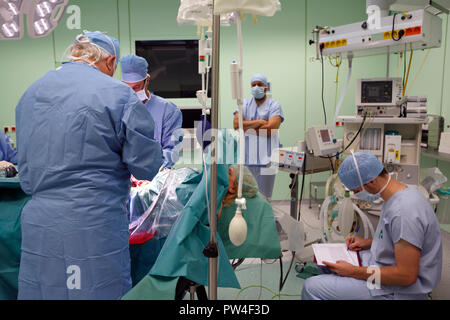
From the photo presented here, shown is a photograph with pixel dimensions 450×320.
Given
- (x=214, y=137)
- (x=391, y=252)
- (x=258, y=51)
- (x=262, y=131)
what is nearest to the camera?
(x=214, y=137)

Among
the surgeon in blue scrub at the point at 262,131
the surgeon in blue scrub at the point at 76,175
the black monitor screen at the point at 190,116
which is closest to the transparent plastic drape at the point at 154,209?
the surgeon in blue scrub at the point at 76,175

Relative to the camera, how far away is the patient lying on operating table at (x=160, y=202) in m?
1.75

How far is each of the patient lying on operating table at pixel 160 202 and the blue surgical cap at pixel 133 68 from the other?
1.01m

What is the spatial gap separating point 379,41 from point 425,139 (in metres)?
Result: 1.53

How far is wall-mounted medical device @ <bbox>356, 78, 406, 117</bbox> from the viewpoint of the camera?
9.06 ft

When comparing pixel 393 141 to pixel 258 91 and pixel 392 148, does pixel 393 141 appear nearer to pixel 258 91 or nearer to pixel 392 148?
pixel 392 148

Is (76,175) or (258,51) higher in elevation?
(258,51)

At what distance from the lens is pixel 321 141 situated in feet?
9.59

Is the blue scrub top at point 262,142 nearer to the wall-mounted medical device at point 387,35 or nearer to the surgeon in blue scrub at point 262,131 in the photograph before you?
the surgeon in blue scrub at point 262,131

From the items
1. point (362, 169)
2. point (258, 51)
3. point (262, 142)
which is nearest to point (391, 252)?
point (362, 169)

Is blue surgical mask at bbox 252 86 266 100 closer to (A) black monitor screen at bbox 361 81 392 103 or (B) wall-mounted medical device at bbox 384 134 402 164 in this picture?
(A) black monitor screen at bbox 361 81 392 103

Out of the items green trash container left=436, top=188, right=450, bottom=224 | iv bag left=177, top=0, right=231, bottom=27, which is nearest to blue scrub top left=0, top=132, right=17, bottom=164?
iv bag left=177, top=0, right=231, bottom=27

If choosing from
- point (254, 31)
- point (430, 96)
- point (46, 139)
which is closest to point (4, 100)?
point (254, 31)

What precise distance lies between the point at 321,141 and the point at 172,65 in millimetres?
2268
